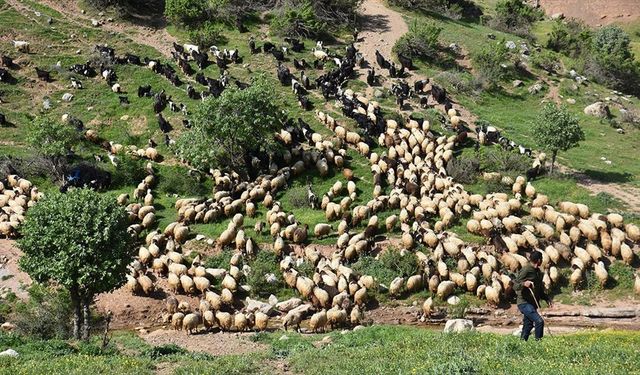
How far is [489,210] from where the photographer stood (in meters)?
24.5

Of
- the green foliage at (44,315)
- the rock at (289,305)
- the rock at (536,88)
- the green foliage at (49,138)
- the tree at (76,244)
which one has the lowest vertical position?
the green foliage at (44,315)

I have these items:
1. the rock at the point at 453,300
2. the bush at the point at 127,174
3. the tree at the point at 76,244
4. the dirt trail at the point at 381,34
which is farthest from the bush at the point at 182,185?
the rock at the point at 453,300

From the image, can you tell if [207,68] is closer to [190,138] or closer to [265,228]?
[190,138]

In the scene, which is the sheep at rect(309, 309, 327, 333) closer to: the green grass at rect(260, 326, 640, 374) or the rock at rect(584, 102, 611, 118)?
the green grass at rect(260, 326, 640, 374)

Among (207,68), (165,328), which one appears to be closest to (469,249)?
(165,328)

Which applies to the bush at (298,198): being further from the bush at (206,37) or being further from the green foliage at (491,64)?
the bush at (206,37)

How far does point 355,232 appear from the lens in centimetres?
2536

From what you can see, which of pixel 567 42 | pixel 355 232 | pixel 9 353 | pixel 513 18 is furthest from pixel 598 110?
pixel 9 353

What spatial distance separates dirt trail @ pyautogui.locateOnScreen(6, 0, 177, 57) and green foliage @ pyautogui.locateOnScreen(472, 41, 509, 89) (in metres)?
22.2

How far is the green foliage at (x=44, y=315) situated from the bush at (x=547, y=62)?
119ft

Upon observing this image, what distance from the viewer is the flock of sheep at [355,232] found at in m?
21.4

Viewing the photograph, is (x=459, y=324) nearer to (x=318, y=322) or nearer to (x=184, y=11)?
(x=318, y=322)

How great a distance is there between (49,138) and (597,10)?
66.7 meters

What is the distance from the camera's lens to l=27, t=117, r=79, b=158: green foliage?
96.2ft
